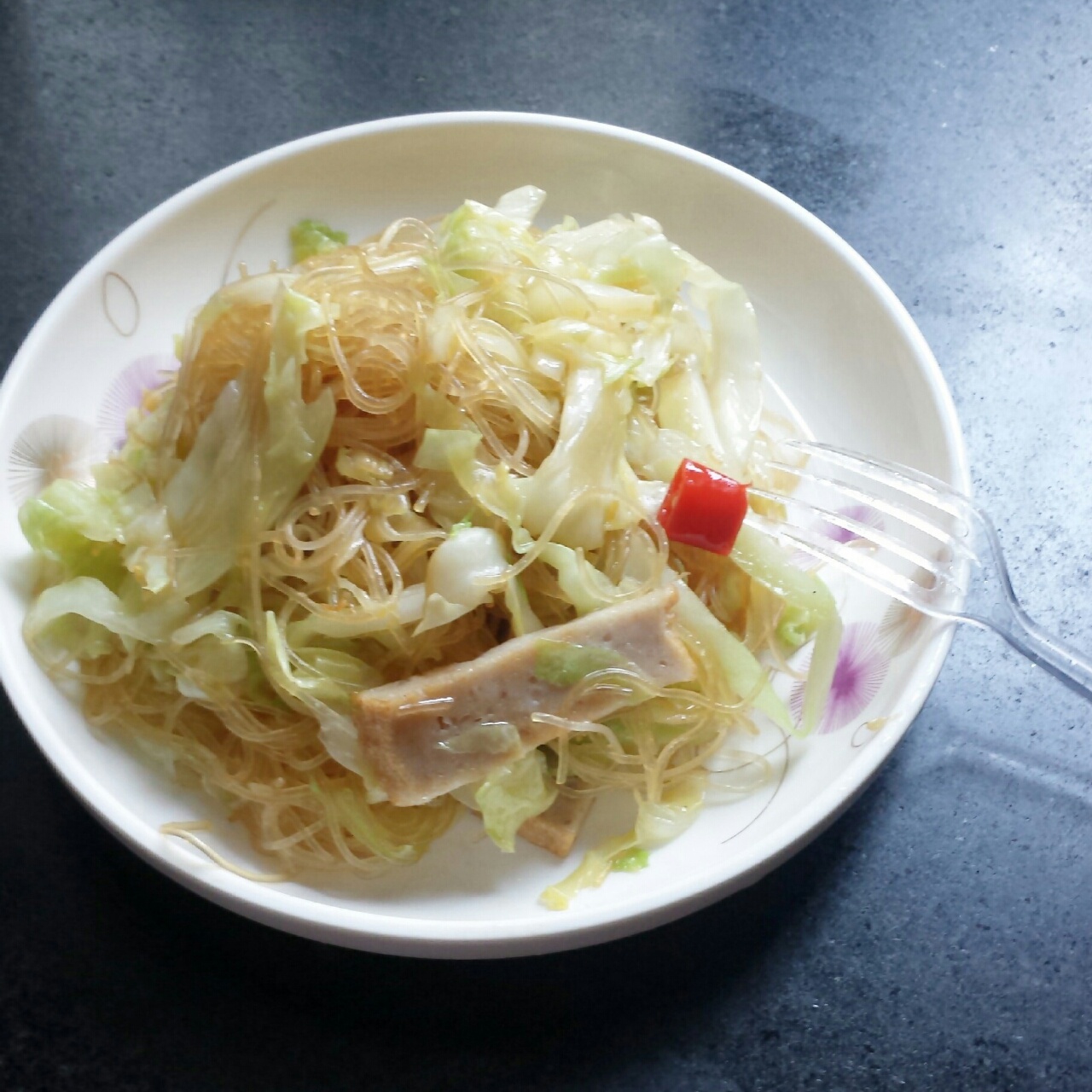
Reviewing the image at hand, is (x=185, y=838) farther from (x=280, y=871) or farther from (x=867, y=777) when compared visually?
(x=867, y=777)

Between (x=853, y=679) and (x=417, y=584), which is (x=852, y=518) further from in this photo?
(x=417, y=584)

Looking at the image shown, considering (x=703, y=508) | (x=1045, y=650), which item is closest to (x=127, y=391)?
(x=703, y=508)

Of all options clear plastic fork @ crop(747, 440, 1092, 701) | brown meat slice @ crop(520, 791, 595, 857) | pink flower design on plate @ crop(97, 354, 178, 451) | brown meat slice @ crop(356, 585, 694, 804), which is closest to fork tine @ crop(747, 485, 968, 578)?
clear plastic fork @ crop(747, 440, 1092, 701)

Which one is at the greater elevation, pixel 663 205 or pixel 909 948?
pixel 663 205

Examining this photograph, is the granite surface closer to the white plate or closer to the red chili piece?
the white plate

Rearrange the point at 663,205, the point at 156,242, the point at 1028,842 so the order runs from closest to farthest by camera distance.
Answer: the point at 1028,842 → the point at 156,242 → the point at 663,205

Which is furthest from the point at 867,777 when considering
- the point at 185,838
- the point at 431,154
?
the point at 431,154
